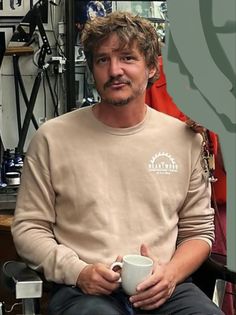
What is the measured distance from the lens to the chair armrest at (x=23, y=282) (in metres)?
1.48

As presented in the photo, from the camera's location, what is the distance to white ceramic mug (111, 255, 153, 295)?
1478 mm

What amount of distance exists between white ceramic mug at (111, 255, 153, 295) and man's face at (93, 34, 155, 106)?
0.51m

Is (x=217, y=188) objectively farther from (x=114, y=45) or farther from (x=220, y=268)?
(x=114, y=45)

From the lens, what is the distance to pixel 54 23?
2.95 metres

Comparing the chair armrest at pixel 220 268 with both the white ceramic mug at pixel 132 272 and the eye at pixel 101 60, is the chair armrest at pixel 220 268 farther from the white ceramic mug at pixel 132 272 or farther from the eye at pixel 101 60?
the eye at pixel 101 60

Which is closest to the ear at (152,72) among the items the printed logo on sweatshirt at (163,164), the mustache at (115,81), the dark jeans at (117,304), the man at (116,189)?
the man at (116,189)

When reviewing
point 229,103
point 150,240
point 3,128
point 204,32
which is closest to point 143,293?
point 150,240

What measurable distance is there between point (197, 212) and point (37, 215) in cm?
52

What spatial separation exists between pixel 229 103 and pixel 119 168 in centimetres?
48

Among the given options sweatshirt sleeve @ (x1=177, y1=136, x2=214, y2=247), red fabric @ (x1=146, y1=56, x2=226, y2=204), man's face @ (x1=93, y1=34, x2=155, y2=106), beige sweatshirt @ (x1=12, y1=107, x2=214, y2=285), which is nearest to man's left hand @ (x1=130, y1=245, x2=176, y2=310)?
beige sweatshirt @ (x1=12, y1=107, x2=214, y2=285)

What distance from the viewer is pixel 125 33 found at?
1.69 meters

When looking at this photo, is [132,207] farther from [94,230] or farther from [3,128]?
[3,128]

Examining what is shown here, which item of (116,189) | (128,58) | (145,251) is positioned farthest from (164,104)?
(145,251)

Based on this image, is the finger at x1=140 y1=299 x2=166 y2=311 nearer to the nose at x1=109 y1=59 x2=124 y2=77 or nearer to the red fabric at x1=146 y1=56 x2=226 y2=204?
the red fabric at x1=146 y1=56 x2=226 y2=204
